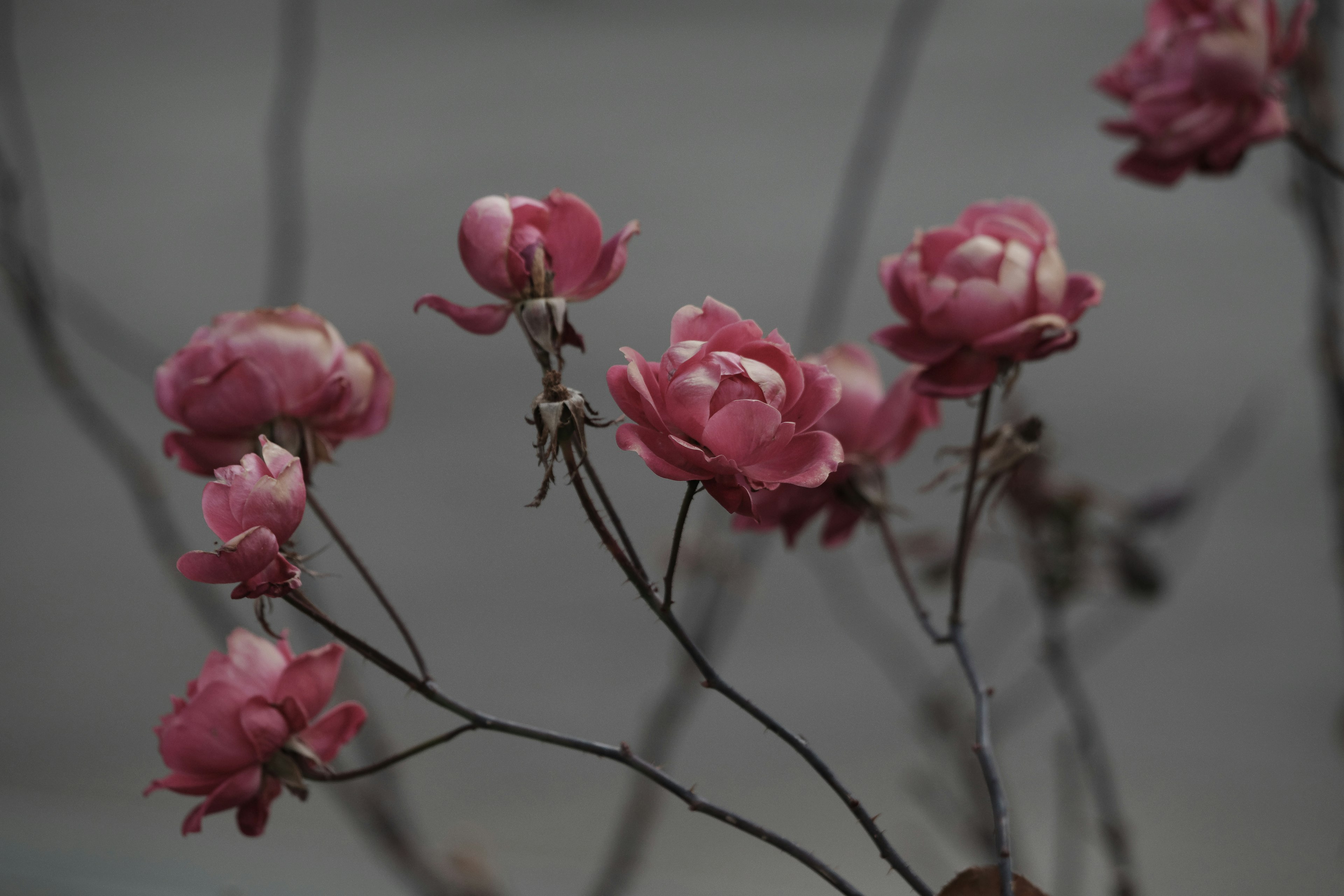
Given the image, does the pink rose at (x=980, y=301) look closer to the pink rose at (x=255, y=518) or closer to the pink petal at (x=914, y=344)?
the pink petal at (x=914, y=344)

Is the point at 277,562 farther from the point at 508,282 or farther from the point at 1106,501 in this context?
the point at 1106,501

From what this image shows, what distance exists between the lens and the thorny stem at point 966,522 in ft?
0.77

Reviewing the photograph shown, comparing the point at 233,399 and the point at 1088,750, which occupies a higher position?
the point at 233,399

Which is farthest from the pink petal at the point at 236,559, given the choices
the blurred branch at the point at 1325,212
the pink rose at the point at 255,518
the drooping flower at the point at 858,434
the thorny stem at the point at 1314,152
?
the blurred branch at the point at 1325,212

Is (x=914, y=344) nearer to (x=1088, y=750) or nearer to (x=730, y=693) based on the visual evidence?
(x=730, y=693)

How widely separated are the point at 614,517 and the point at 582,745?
43mm

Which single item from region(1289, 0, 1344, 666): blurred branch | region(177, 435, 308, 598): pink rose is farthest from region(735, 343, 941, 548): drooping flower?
region(1289, 0, 1344, 666): blurred branch

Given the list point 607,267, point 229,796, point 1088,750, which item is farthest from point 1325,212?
point 229,796

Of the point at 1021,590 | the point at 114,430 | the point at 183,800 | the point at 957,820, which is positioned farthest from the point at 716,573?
the point at 183,800

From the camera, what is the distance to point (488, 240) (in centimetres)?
21

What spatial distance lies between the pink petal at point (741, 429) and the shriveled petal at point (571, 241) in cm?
7

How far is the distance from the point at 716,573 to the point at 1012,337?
1.17 ft

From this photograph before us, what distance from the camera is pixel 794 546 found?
268mm

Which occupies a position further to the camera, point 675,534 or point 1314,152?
point 1314,152
